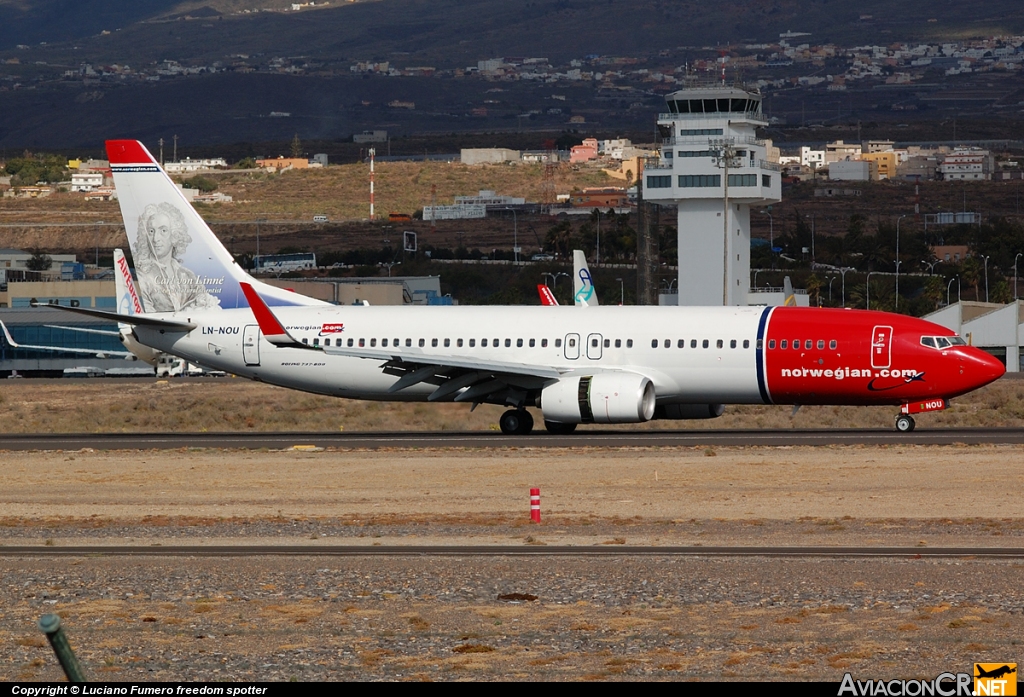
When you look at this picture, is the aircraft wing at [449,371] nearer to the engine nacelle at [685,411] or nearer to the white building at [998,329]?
the engine nacelle at [685,411]

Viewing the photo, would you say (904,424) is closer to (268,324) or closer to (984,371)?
(984,371)

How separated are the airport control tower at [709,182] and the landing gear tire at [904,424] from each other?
198 ft

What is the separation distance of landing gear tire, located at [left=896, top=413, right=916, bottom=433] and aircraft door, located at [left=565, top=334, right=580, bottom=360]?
8.62 m

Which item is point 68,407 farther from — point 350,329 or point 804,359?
point 804,359

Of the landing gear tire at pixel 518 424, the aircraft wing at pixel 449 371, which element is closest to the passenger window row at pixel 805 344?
the aircraft wing at pixel 449 371

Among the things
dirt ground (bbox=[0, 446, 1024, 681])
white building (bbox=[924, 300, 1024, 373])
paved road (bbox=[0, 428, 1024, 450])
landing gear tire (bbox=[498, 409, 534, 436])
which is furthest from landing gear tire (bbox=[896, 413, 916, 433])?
white building (bbox=[924, 300, 1024, 373])

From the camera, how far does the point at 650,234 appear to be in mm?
103875

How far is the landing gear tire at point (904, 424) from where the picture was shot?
39906 mm

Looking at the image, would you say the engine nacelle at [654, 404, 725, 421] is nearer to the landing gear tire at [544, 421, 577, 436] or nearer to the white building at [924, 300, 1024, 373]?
the landing gear tire at [544, 421, 577, 436]

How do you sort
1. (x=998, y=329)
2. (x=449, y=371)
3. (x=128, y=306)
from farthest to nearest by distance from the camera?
(x=998, y=329) < (x=128, y=306) < (x=449, y=371)

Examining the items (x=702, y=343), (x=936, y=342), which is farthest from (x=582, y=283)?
(x=936, y=342)

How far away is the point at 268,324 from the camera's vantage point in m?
41.1

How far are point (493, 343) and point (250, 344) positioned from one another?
709cm

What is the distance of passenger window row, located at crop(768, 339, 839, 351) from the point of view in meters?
39.2
